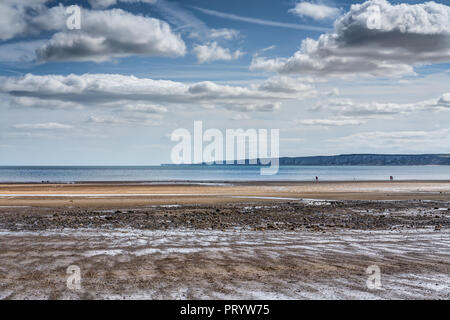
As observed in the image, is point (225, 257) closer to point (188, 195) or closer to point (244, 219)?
point (244, 219)

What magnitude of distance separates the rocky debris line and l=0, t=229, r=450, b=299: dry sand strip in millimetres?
2252

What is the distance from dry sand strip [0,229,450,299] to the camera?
848 centimetres

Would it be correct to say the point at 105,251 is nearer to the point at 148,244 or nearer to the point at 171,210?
the point at 148,244

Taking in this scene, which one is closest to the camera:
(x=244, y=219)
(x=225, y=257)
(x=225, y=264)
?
(x=225, y=264)

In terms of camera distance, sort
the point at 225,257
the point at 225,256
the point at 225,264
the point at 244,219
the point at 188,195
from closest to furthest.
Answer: the point at 225,264, the point at 225,257, the point at 225,256, the point at 244,219, the point at 188,195

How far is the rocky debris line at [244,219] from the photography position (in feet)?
61.1

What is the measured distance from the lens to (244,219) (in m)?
21.2

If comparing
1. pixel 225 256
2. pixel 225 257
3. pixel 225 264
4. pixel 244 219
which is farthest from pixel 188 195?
pixel 225 264

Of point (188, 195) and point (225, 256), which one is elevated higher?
point (225, 256)

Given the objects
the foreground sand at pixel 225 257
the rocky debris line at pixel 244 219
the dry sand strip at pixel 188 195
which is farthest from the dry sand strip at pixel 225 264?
the dry sand strip at pixel 188 195

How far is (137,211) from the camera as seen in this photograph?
25.0 m

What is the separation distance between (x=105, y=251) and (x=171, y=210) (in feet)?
42.2

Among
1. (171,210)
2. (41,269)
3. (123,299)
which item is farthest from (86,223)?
(123,299)

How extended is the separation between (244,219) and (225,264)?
33.9 feet
